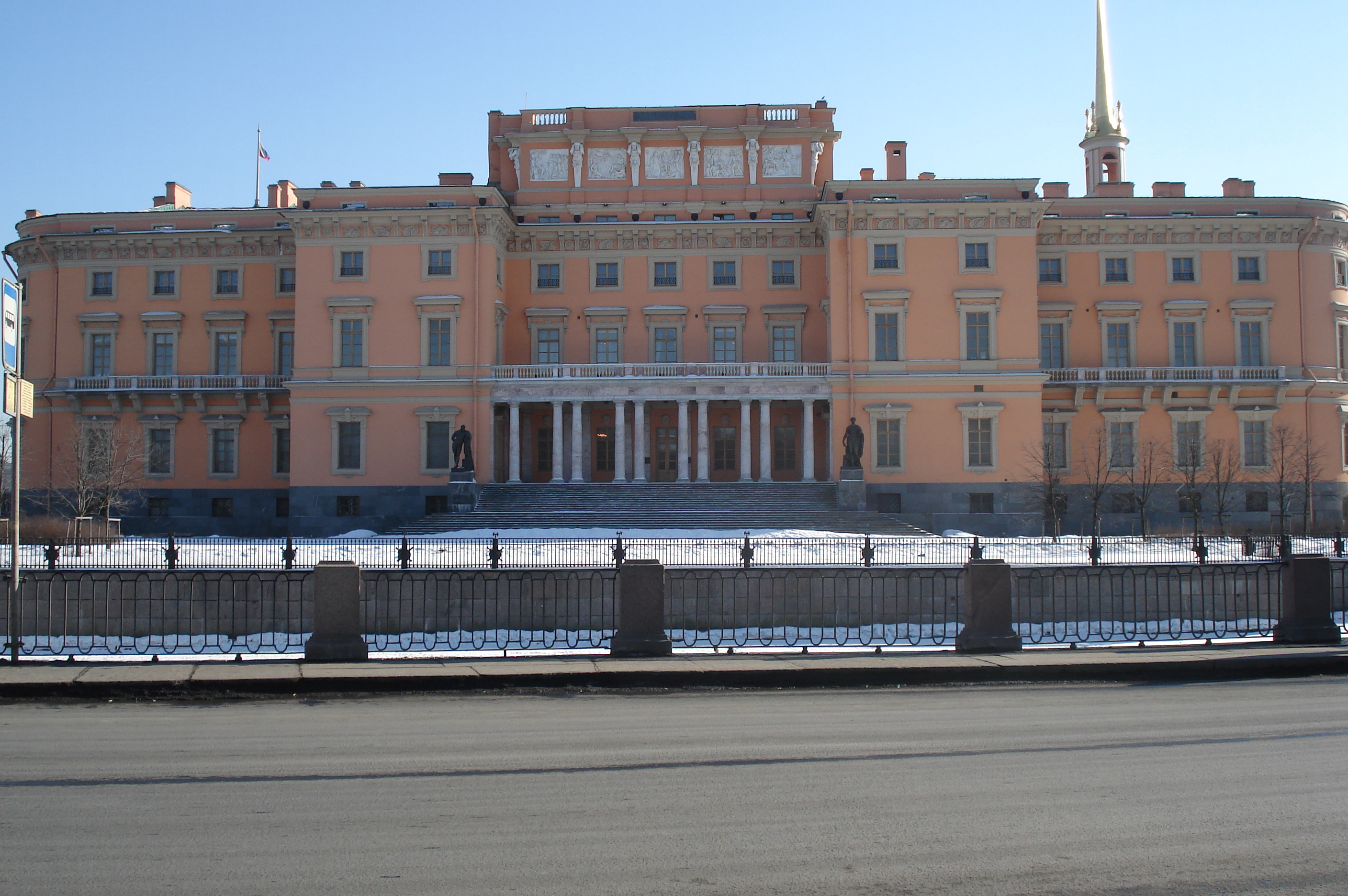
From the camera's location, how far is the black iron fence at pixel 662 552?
83.5ft

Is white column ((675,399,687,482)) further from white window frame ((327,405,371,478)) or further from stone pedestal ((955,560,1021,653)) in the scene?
stone pedestal ((955,560,1021,653))

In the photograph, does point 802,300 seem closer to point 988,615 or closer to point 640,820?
point 988,615

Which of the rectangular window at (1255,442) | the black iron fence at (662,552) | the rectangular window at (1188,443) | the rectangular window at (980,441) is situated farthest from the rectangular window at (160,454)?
the rectangular window at (1255,442)

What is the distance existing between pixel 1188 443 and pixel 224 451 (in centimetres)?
4600

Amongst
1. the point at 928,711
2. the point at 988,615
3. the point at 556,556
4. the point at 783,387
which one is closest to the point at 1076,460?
the point at 783,387

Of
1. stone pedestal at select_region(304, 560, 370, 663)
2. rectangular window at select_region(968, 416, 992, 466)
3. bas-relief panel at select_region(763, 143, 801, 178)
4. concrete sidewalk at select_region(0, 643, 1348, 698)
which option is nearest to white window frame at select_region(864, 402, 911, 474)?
rectangular window at select_region(968, 416, 992, 466)

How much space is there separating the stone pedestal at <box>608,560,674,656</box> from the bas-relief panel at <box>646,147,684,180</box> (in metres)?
39.6

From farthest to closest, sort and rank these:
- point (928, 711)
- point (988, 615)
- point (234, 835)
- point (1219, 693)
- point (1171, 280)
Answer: point (1171, 280), point (988, 615), point (1219, 693), point (928, 711), point (234, 835)

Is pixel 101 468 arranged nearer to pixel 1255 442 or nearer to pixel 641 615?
pixel 641 615

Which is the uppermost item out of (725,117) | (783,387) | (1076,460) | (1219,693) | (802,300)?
(725,117)

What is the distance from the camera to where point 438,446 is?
4731 cm

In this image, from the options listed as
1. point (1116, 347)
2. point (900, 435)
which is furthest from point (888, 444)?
point (1116, 347)

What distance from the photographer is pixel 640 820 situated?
7.30 meters

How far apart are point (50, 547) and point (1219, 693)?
915 inches
